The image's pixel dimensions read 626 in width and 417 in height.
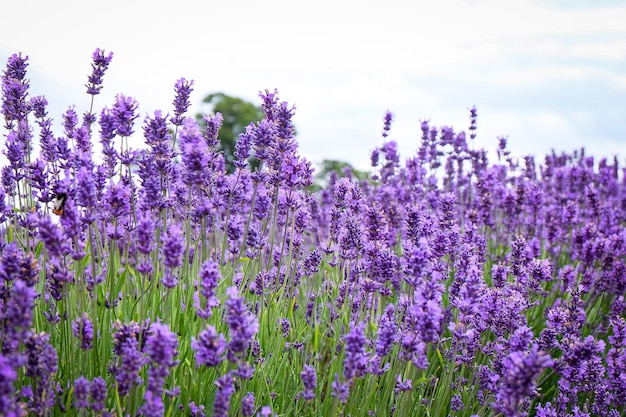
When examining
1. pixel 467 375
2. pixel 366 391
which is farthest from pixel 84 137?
pixel 467 375

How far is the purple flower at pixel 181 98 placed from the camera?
370cm

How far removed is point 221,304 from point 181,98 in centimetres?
124

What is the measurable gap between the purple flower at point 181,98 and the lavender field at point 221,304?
1 centimetres

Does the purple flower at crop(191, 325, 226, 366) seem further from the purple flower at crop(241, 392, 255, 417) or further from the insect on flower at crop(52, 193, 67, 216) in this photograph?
the insect on flower at crop(52, 193, 67, 216)

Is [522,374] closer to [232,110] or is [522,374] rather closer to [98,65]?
[98,65]

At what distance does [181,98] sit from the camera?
3723 millimetres

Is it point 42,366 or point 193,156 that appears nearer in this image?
point 42,366

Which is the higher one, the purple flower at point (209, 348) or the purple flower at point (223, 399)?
the purple flower at point (209, 348)

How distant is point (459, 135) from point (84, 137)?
5.21 m

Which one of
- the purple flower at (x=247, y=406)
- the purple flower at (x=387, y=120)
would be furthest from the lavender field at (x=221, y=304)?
the purple flower at (x=387, y=120)

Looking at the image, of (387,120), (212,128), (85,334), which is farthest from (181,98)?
(387,120)

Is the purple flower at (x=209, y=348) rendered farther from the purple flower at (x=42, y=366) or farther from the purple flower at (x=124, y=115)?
the purple flower at (x=124, y=115)

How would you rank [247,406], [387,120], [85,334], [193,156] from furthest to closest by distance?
[387,120], [193,156], [85,334], [247,406]

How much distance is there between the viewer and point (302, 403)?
11.3 feet
